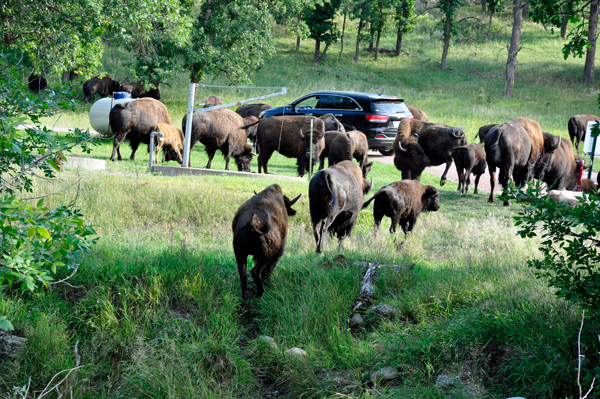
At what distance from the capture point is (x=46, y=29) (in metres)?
14.6

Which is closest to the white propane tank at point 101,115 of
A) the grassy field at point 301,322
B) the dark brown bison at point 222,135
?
the dark brown bison at point 222,135

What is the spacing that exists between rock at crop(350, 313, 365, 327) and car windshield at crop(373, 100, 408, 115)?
12915 mm

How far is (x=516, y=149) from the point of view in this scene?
42.2 ft

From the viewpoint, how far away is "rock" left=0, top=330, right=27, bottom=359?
5.75 metres

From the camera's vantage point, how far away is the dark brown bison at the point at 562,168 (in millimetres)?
13680

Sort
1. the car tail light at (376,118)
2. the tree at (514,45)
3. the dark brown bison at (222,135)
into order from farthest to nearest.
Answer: the tree at (514,45) → the car tail light at (376,118) → the dark brown bison at (222,135)

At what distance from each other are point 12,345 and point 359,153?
10.4 metres

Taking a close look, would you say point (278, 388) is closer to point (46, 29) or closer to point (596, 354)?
point (596, 354)

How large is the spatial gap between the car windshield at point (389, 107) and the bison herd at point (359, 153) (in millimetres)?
2247

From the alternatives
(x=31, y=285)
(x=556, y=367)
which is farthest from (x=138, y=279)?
(x=556, y=367)

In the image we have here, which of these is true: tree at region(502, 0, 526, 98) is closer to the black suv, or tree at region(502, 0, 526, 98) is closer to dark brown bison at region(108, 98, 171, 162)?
the black suv

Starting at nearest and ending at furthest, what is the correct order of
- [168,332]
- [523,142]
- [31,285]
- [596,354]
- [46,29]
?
[31,285] → [596,354] → [168,332] → [523,142] → [46,29]

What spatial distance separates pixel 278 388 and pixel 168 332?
4.43ft

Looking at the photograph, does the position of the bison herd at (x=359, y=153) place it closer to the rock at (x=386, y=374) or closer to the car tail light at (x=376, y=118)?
the car tail light at (x=376, y=118)
